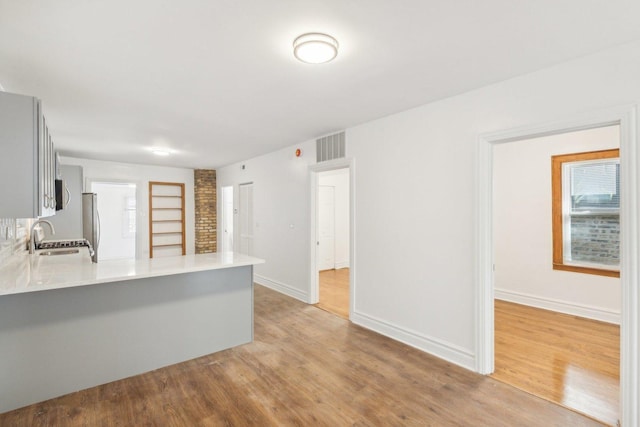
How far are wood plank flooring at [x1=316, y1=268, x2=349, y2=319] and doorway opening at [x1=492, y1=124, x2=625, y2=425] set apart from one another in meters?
2.02

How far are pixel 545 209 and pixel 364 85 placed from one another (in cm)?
351

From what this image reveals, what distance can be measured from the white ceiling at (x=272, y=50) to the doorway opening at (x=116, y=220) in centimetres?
553

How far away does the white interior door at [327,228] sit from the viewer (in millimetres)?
7398

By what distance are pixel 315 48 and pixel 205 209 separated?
6628 mm

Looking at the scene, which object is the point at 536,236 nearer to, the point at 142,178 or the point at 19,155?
the point at 19,155

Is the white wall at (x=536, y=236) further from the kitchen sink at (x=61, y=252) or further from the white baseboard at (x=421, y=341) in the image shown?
the kitchen sink at (x=61, y=252)

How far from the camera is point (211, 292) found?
3154mm

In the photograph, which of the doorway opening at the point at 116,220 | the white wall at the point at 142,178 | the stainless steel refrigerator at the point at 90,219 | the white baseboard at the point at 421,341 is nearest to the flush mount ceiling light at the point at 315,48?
the white baseboard at the point at 421,341

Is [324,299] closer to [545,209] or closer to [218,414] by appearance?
[218,414]

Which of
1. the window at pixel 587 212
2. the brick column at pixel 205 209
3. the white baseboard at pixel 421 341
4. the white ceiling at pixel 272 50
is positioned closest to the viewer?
the white ceiling at pixel 272 50

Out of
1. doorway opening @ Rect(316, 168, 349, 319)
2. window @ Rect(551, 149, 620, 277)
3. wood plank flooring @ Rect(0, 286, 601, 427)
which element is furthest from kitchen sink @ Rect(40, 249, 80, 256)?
window @ Rect(551, 149, 620, 277)

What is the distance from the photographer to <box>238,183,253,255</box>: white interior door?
21.1ft

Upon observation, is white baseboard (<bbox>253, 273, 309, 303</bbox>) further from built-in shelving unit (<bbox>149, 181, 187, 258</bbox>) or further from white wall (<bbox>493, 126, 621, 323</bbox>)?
white wall (<bbox>493, 126, 621, 323</bbox>)

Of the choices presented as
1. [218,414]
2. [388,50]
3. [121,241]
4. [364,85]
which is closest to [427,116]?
[364,85]
